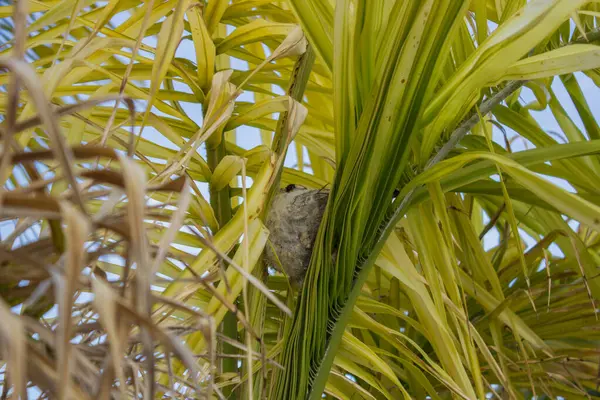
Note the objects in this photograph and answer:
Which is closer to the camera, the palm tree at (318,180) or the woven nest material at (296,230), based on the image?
the palm tree at (318,180)

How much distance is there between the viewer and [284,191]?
0.52m

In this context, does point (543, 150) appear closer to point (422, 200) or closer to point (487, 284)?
point (422, 200)

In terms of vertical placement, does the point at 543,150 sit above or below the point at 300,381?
above

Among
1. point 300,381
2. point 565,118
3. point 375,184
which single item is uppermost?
point 565,118

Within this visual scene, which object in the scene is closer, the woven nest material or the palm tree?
the palm tree

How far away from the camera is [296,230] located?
1.55ft

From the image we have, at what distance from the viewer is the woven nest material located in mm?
468

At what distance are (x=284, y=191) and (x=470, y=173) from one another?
0.15 metres

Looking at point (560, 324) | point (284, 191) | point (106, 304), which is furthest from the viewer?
point (560, 324)

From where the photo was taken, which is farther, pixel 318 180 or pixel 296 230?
pixel 318 180

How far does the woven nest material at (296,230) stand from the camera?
468mm

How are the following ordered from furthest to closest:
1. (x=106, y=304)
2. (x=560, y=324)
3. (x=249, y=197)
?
(x=560, y=324) → (x=249, y=197) → (x=106, y=304)

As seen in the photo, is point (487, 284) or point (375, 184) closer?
point (375, 184)

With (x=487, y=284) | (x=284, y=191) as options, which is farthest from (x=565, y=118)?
Answer: (x=284, y=191)
